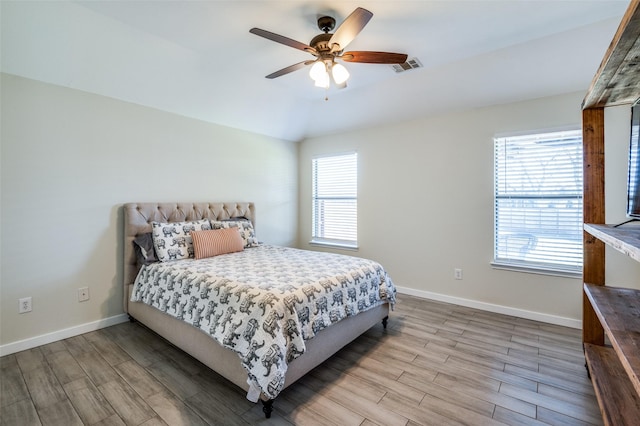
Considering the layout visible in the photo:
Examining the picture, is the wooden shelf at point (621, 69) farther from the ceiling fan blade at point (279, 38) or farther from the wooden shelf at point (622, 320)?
the ceiling fan blade at point (279, 38)

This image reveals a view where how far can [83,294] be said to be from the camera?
9.20ft

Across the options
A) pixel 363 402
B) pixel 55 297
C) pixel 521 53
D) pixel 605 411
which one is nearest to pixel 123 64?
pixel 55 297

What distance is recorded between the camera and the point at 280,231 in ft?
16.1

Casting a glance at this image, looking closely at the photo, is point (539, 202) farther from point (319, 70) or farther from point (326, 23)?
point (326, 23)

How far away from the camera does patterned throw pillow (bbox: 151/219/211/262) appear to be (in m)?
2.90

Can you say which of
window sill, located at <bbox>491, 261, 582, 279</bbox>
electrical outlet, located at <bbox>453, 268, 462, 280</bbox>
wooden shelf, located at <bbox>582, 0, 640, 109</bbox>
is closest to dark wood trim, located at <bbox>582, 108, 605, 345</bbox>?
wooden shelf, located at <bbox>582, 0, 640, 109</bbox>

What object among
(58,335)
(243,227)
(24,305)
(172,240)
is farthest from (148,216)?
(58,335)

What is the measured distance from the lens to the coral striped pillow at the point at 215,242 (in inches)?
119

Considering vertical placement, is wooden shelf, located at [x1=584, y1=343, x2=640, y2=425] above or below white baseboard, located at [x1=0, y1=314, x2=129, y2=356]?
above

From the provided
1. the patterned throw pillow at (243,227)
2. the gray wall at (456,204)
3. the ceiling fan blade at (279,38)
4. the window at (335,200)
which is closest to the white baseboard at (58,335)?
the patterned throw pillow at (243,227)

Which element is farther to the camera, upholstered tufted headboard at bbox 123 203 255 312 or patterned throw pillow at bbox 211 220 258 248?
patterned throw pillow at bbox 211 220 258 248

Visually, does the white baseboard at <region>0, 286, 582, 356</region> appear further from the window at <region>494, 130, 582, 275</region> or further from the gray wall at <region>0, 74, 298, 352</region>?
the window at <region>494, 130, 582, 275</region>

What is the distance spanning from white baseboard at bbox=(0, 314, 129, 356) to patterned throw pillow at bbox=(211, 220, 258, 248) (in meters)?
1.36

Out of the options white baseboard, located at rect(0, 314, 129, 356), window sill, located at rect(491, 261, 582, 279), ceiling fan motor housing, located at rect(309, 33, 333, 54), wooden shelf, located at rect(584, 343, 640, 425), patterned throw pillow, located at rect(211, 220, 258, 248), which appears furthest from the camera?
patterned throw pillow, located at rect(211, 220, 258, 248)
